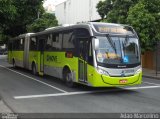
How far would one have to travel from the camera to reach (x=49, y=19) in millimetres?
51875

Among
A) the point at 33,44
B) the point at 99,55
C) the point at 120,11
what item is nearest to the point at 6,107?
the point at 99,55

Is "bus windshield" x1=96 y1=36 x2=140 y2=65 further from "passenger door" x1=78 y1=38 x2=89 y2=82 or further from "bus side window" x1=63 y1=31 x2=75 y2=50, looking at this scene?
"bus side window" x1=63 y1=31 x2=75 y2=50

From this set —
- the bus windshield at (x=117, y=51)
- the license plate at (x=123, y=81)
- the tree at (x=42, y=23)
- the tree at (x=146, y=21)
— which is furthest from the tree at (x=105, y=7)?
the license plate at (x=123, y=81)

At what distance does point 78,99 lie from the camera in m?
13.5

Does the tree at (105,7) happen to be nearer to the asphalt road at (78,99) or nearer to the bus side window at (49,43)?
the bus side window at (49,43)

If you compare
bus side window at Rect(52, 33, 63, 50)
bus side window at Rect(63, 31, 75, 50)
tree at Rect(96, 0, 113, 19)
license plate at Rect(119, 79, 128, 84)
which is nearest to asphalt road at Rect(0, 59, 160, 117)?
license plate at Rect(119, 79, 128, 84)

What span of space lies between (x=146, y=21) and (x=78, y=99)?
14.5m

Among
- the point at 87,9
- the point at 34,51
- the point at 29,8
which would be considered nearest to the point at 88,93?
the point at 34,51

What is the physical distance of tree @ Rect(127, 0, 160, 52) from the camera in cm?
2650

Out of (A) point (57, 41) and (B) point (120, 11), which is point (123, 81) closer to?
(A) point (57, 41)

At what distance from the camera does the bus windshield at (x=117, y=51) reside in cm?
1473

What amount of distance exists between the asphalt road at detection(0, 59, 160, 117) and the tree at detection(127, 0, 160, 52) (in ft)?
32.9

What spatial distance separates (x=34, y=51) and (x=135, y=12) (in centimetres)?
797

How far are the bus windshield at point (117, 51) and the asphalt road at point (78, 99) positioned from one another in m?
1.34
